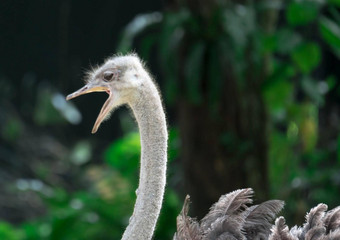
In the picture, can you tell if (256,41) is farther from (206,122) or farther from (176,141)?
(176,141)

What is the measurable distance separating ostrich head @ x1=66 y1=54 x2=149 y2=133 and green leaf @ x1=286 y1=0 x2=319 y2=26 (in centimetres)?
299

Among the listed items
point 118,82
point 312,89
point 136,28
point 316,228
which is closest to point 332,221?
point 316,228

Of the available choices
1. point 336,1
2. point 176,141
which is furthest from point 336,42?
point 176,141

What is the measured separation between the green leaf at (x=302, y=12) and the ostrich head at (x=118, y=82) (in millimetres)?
2991

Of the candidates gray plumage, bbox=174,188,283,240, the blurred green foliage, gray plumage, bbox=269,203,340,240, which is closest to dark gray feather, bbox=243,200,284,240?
gray plumage, bbox=174,188,283,240

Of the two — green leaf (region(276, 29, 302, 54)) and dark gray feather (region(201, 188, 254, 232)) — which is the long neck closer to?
dark gray feather (region(201, 188, 254, 232))

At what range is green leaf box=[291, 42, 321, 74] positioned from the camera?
628 centimetres

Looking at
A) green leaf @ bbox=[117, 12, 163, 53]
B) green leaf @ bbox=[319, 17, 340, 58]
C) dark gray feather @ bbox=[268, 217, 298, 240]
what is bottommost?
dark gray feather @ bbox=[268, 217, 298, 240]

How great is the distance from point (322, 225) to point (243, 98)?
3.12 meters

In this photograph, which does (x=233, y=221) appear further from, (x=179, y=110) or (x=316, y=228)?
(x=179, y=110)

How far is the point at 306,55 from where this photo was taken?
6.29m

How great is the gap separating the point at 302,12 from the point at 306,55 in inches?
14.7

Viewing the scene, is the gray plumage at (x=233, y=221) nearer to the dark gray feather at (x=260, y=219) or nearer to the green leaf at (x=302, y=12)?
the dark gray feather at (x=260, y=219)

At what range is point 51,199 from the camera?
24.7 feet
